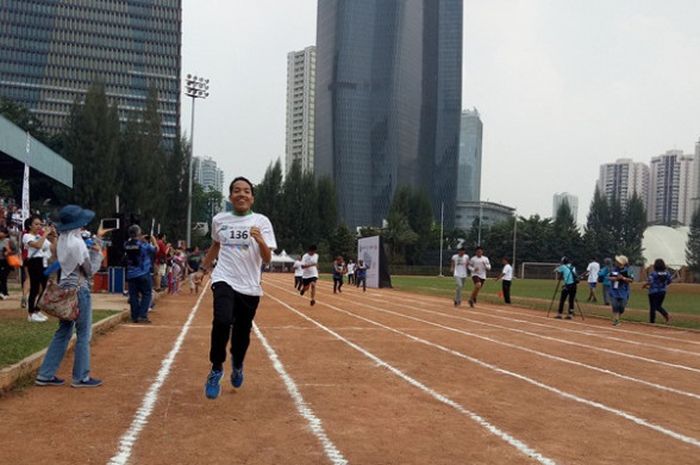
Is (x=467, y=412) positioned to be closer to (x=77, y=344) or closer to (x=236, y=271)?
(x=236, y=271)

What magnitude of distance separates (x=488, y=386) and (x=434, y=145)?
13745 cm

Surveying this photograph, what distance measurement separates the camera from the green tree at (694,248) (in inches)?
3436

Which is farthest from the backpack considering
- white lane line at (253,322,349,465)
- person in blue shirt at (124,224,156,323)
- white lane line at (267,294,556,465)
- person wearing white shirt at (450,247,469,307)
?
person wearing white shirt at (450,247,469,307)

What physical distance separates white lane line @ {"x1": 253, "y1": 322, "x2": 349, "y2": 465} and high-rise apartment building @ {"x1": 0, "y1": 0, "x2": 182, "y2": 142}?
4182 inches

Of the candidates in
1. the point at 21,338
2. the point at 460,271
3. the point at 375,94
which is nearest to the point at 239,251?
the point at 21,338

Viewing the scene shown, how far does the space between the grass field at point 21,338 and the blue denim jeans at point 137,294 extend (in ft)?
3.38

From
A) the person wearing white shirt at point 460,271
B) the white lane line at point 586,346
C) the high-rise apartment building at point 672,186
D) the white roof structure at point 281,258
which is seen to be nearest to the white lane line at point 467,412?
the white lane line at point 586,346

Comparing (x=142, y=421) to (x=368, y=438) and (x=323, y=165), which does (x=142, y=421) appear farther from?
(x=323, y=165)

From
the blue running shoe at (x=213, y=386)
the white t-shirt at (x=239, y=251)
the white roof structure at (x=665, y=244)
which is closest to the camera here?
the blue running shoe at (x=213, y=386)

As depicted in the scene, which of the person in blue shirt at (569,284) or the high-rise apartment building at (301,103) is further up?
the high-rise apartment building at (301,103)

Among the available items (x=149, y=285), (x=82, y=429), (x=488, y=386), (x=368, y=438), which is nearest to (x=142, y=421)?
(x=82, y=429)

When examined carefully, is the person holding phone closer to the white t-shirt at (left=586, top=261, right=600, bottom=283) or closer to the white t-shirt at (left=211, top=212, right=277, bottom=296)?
the white t-shirt at (left=211, top=212, right=277, bottom=296)

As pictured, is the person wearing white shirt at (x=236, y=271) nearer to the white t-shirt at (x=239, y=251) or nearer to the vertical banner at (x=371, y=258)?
the white t-shirt at (x=239, y=251)

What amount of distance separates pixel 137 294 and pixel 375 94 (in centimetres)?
12069
